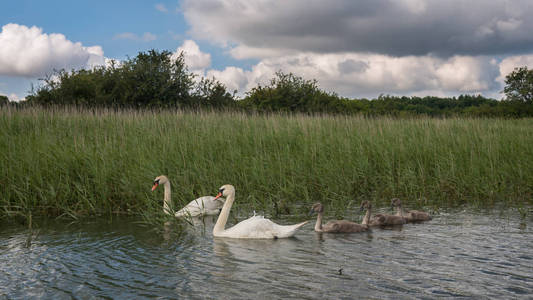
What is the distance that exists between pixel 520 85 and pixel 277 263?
214ft

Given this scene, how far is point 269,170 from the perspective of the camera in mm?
10273

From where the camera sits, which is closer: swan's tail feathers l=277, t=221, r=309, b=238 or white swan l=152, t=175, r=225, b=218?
swan's tail feathers l=277, t=221, r=309, b=238

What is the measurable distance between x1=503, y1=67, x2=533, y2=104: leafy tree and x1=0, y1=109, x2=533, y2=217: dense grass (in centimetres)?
5318

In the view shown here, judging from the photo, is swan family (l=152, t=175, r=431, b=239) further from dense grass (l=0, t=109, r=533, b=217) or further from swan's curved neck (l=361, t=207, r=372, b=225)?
dense grass (l=0, t=109, r=533, b=217)

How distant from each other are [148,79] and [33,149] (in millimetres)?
15993

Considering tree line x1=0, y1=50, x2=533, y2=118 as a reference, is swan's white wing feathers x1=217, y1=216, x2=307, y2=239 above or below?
below

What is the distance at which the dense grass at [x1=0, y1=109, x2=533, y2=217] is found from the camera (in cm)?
928

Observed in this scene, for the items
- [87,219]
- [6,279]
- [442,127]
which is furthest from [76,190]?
[442,127]

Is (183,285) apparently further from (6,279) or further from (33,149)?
(33,149)

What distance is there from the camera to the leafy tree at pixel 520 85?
5956cm

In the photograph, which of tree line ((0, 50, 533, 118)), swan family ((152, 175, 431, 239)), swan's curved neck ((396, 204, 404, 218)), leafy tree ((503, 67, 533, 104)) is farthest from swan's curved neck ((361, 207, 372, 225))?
leafy tree ((503, 67, 533, 104))

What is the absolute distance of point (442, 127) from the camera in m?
15.0

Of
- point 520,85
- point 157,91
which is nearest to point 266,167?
point 157,91

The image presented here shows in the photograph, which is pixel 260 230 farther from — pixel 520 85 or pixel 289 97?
pixel 520 85
